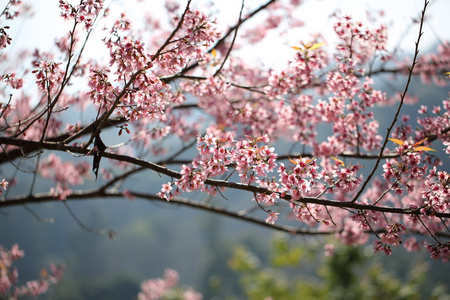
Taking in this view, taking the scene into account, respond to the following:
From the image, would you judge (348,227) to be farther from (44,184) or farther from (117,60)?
(44,184)

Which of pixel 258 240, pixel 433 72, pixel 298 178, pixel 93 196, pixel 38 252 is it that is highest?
pixel 258 240

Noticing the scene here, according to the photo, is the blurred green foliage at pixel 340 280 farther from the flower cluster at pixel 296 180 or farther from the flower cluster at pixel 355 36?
the flower cluster at pixel 296 180

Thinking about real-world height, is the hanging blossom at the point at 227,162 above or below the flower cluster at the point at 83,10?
below

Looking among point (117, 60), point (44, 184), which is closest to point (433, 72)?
point (117, 60)

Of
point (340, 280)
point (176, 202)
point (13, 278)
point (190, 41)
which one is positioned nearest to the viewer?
point (190, 41)

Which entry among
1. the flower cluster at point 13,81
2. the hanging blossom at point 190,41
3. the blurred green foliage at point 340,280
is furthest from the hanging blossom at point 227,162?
the blurred green foliage at point 340,280

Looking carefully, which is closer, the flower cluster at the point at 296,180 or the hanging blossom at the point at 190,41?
the flower cluster at the point at 296,180

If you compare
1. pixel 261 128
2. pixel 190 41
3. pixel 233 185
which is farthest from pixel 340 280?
pixel 190 41

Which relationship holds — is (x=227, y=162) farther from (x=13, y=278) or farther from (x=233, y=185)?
(x=13, y=278)

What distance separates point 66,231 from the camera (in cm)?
4712

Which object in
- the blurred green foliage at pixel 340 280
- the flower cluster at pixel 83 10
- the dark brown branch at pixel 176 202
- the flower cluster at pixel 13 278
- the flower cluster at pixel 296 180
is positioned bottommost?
the flower cluster at pixel 13 278

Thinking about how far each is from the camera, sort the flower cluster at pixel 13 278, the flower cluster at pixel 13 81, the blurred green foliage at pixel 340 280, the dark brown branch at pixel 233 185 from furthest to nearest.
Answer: the blurred green foliage at pixel 340 280, the flower cluster at pixel 13 278, the flower cluster at pixel 13 81, the dark brown branch at pixel 233 185

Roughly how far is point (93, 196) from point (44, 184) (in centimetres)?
4460

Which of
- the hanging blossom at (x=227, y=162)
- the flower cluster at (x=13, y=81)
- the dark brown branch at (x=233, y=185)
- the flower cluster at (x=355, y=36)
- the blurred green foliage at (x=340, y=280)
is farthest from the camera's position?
the blurred green foliage at (x=340, y=280)
